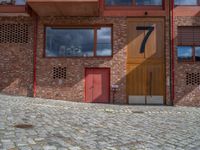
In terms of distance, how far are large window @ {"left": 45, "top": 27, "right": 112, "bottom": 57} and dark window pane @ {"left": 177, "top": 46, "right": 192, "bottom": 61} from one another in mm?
4436

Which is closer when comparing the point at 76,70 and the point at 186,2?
the point at 76,70

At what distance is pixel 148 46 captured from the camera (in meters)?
17.5

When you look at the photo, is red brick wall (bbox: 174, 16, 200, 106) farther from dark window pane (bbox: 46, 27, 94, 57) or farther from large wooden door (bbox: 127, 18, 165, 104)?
dark window pane (bbox: 46, 27, 94, 57)

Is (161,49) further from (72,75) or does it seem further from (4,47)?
(4,47)

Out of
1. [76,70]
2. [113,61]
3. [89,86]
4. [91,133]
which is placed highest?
[113,61]

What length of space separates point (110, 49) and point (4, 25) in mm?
7097

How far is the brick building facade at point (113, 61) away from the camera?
1725 centimetres

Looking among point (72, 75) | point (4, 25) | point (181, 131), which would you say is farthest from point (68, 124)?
point (4, 25)

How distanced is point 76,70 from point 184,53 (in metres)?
7.04

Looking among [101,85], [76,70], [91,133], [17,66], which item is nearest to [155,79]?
[101,85]

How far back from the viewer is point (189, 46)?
1742 cm

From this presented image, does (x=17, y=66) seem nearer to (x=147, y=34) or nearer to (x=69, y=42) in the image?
(x=69, y=42)

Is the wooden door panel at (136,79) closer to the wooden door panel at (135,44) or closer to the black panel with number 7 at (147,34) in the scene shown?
the wooden door panel at (135,44)

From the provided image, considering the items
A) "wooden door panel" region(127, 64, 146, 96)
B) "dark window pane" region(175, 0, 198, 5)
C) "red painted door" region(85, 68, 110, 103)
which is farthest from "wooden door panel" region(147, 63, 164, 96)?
"dark window pane" region(175, 0, 198, 5)
